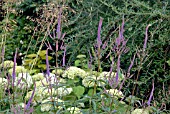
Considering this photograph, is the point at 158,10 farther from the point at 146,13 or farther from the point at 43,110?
the point at 43,110

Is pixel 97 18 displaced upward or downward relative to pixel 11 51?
upward

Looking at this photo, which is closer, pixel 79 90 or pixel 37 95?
pixel 37 95

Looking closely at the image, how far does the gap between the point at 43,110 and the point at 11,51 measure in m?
2.71

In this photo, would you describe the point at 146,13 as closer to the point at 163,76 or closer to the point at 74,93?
the point at 163,76

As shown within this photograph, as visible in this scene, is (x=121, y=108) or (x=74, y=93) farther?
(x=74, y=93)

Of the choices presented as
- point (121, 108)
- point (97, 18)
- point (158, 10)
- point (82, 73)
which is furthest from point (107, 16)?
point (121, 108)

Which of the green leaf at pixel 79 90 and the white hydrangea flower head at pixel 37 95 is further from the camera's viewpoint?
the green leaf at pixel 79 90

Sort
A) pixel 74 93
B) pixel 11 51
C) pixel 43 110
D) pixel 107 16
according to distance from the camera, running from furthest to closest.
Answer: pixel 11 51, pixel 107 16, pixel 74 93, pixel 43 110

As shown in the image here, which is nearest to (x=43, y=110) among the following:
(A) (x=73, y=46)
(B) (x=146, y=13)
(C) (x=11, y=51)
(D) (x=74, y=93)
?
(D) (x=74, y=93)

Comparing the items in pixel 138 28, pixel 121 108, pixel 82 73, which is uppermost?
pixel 138 28

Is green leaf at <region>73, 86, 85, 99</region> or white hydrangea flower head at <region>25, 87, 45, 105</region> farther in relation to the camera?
green leaf at <region>73, 86, 85, 99</region>

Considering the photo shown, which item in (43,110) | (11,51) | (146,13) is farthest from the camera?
(11,51)

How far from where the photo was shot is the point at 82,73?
2.81 m

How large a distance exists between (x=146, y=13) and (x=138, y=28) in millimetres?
191
